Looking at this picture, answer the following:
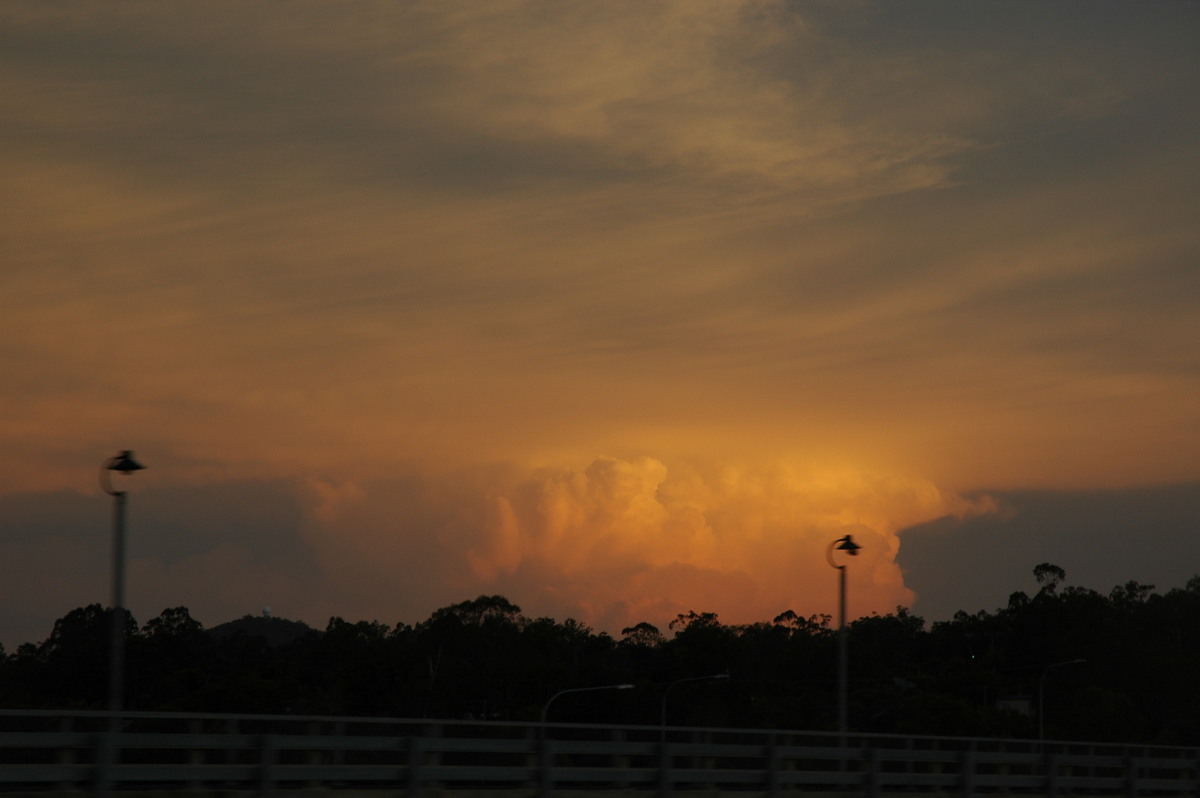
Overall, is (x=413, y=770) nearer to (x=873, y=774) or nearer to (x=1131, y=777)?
(x=873, y=774)

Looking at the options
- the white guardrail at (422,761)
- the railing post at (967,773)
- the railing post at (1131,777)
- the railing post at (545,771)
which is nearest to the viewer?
the white guardrail at (422,761)

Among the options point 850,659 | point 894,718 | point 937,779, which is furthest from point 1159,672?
point 937,779

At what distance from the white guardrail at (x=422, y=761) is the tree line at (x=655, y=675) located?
86.8 metres

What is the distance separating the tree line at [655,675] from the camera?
420 feet

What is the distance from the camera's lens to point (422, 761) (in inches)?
772

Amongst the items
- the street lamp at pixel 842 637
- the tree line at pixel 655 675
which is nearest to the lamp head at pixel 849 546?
the street lamp at pixel 842 637

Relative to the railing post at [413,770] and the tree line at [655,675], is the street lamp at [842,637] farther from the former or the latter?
the tree line at [655,675]

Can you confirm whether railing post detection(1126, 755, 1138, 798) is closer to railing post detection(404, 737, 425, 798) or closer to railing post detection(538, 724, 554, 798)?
railing post detection(538, 724, 554, 798)

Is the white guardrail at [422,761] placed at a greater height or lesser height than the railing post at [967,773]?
greater

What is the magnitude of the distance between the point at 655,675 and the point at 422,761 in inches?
6062

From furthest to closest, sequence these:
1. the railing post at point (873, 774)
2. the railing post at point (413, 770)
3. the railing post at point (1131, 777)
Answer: the railing post at point (1131, 777), the railing post at point (873, 774), the railing post at point (413, 770)

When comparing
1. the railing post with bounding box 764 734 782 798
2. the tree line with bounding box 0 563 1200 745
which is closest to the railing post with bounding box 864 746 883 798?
the railing post with bounding box 764 734 782 798

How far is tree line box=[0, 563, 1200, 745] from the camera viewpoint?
128m

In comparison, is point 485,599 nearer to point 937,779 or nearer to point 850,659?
point 850,659
